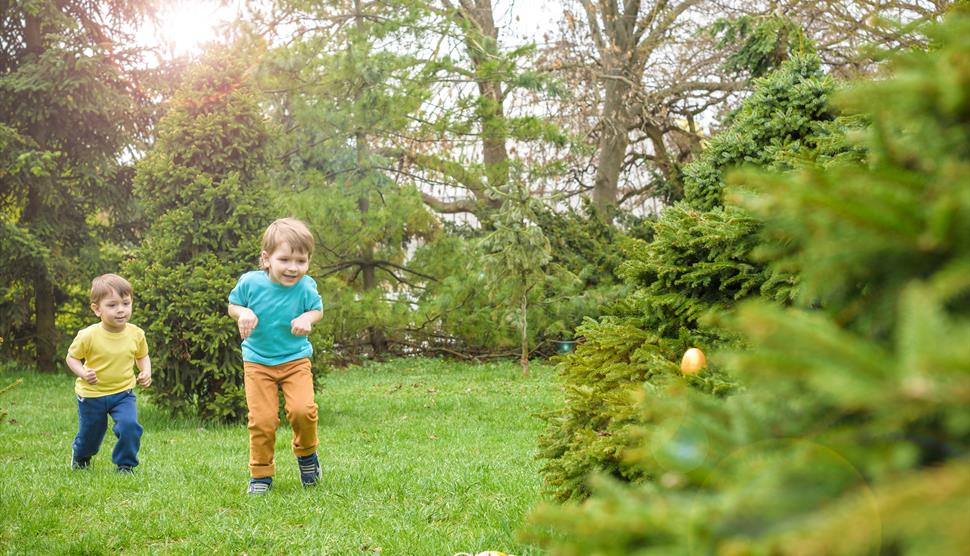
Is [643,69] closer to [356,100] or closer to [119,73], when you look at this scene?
[356,100]

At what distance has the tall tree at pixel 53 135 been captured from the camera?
1288 centimetres

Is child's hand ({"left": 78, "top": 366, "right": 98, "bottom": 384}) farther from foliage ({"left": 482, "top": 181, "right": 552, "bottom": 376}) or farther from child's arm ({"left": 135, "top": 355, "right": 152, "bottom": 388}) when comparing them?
foliage ({"left": 482, "top": 181, "right": 552, "bottom": 376})

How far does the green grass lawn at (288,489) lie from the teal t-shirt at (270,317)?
83 centimetres

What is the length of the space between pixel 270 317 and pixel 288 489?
108 cm

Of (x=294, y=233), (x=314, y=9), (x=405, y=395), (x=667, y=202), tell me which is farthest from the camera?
(x=667, y=202)

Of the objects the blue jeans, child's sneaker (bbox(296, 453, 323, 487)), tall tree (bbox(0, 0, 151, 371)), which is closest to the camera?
child's sneaker (bbox(296, 453, 323, 487))

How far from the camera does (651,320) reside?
3.21m

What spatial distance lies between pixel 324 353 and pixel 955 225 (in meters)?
8.25

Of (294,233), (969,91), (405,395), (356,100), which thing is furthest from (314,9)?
(969,91)

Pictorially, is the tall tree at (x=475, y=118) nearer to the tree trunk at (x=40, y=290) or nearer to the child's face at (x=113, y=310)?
the tree trunk at (x=40, y=290)

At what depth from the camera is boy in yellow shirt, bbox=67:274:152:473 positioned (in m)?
5.49

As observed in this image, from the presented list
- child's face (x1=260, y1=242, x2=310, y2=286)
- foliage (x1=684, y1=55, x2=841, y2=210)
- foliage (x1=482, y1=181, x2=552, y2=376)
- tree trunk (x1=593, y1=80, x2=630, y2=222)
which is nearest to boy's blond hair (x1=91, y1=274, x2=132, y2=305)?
child's face (x1=260, y1=242, x2=310, y2=286)

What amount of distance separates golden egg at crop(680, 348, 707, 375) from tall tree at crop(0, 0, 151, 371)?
12.4 meters

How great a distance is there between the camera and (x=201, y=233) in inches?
321
